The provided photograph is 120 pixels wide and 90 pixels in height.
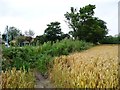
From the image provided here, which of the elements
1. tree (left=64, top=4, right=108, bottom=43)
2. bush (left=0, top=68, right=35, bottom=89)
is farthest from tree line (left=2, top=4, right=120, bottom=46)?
bush (left=0, top=68, right=35, bottom=89)

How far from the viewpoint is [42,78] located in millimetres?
5473

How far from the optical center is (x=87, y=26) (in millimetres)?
14203

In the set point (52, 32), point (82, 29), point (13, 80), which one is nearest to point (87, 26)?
point (82, 29)

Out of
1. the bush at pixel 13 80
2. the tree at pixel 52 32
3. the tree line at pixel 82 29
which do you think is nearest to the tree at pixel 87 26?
the tree line at pixel 82 29

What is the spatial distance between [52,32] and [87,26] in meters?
1.64

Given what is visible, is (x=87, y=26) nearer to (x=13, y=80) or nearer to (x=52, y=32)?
(x=52, y=32)

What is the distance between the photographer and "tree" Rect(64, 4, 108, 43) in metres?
14.2

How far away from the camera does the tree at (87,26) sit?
14219mm

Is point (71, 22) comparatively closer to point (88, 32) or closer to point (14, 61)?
point (88, 32)

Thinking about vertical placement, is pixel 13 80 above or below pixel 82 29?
below

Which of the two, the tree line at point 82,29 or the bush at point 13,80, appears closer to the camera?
the bush at point 13,80

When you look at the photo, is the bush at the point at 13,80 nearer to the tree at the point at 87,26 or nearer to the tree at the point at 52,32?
the tree at the point at 52,32

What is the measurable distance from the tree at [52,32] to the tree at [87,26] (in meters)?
0.72

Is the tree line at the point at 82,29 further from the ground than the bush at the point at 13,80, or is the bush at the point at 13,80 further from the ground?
the tree line at the point at 82,29
